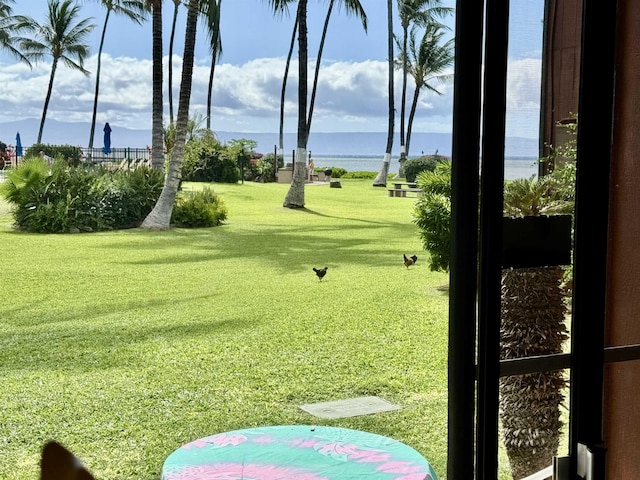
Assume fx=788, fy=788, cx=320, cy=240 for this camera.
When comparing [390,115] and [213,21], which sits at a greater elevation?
[213,21]

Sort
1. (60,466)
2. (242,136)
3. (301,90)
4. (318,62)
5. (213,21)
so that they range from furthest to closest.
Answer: (318,62), (242,136), (301,90), (213,21), (60,466)

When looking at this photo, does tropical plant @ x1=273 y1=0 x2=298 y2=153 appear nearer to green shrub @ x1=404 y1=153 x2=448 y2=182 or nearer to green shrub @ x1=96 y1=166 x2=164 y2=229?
green shrub @ x1=404 y1=153 x2=448 y2=182

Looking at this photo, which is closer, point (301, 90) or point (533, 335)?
point (533, 335)

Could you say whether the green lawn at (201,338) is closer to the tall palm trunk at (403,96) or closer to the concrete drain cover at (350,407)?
the concrete drain cover at (350,407)

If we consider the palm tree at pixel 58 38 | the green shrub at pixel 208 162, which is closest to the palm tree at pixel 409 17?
the green shrub at pixel 208 162

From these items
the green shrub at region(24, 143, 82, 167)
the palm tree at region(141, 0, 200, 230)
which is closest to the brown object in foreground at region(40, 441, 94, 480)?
the palm tree at region(141, 0, 200, 230)

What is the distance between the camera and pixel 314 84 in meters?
11.1

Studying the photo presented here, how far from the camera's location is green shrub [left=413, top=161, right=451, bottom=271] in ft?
14.9

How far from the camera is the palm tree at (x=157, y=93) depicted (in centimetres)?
929

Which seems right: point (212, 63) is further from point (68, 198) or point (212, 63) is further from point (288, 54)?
point (68, 198)

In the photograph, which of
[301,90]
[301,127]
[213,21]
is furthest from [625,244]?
[301,127]

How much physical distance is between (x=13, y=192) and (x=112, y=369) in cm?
342

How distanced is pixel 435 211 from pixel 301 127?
5.44 meters

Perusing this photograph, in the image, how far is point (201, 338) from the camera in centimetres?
513
